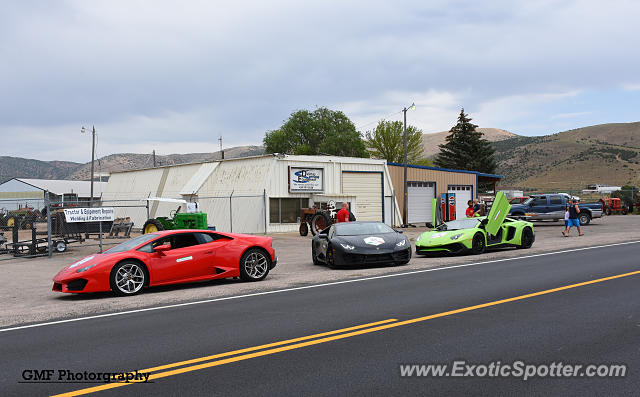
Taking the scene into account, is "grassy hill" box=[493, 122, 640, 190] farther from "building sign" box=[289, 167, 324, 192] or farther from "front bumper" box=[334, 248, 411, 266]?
"front bumper" box=[334, 248, 411, 266]

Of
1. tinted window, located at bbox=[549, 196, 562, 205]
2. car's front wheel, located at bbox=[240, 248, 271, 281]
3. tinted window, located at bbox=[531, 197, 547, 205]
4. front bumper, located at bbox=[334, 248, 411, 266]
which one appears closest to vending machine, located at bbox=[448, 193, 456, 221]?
tinted window, located at bbox=[531, 197, 547, 205]

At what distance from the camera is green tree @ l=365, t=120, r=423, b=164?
80.5 metres

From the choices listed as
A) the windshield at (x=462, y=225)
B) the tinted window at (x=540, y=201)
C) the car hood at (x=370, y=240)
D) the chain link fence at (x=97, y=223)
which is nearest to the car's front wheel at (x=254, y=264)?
the car hood at (x=370, y=240)

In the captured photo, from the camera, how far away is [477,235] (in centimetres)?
1669

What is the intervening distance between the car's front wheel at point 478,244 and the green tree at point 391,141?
2481 inches

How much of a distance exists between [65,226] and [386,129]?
62.5 meters

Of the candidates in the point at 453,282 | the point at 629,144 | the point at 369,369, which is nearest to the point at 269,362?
the point at 369,369

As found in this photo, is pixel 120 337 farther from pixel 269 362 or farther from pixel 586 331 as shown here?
pixel 586 331

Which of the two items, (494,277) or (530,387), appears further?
(494,277)

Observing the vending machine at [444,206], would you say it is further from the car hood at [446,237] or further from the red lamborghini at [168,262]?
the red lamborghini at [168,262]

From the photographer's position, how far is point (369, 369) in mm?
5289

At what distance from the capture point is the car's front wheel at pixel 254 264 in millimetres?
12352

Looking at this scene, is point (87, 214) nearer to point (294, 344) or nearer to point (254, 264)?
point (254, 264)

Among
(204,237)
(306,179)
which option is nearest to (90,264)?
(204,237)
